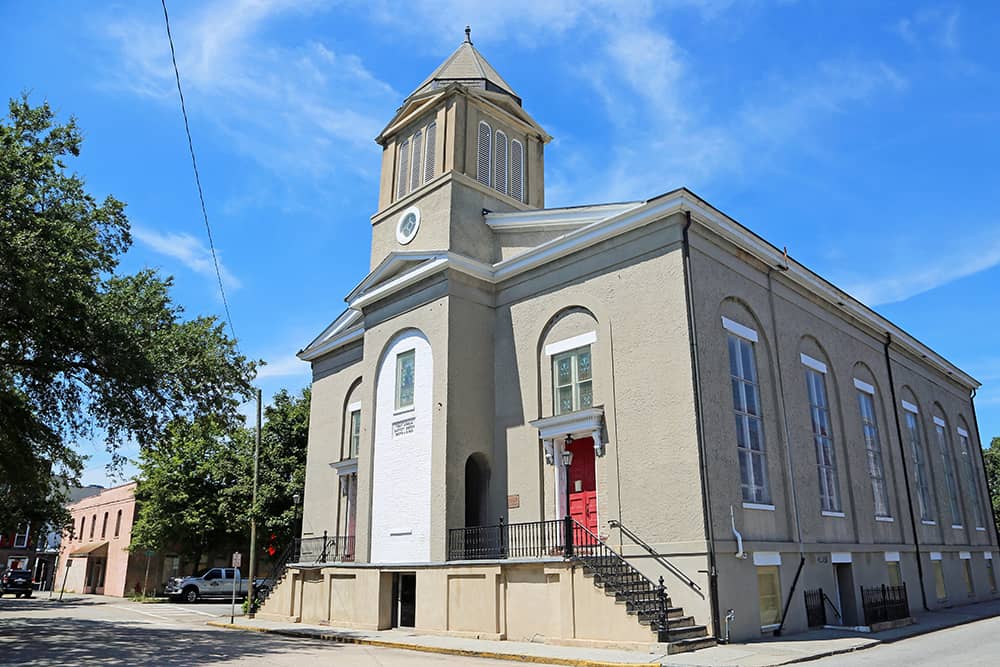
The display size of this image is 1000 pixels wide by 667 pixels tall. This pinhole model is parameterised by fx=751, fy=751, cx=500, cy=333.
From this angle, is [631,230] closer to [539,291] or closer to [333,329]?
[539,291]

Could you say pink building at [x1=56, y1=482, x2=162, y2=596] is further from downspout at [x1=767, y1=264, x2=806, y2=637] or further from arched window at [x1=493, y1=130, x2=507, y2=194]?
downspout at [x1=767, y1=264, x2=806, y2=637]

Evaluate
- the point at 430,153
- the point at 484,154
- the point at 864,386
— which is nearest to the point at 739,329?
the point at 864,386

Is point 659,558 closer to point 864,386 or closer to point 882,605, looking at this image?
point 882,605

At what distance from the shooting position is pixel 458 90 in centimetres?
2503

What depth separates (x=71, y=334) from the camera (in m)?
18.7

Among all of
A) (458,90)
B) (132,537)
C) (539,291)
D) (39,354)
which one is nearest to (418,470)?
(539,291)

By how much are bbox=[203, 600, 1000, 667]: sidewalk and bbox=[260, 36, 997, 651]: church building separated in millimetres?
506

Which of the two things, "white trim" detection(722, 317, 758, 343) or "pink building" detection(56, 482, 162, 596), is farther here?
"pink building" detection(56, 482, 162, 596)

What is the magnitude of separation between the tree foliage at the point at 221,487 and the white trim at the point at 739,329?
23.5 m

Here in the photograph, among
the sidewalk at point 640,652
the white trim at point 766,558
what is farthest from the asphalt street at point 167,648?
the white trim at point 766,558

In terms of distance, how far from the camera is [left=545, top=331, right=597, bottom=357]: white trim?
65.1 ft

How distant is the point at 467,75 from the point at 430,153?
3579 mm

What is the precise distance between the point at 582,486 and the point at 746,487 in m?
4.08

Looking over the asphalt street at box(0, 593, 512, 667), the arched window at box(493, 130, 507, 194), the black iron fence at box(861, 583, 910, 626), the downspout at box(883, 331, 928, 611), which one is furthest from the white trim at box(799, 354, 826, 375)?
the asphalt street at box(0, 593, 512, 667)
